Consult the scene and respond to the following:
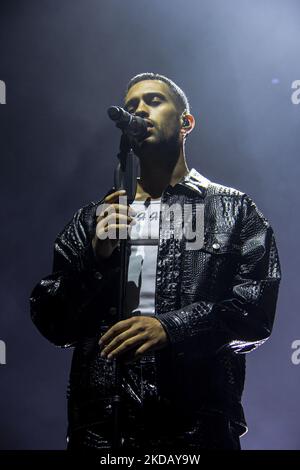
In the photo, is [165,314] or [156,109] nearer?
[165,314]

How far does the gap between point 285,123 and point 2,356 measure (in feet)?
5.15

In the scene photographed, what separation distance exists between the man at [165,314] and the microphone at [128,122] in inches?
1.5

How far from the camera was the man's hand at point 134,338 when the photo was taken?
1605 millimetres

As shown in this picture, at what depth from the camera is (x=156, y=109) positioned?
2098 mm

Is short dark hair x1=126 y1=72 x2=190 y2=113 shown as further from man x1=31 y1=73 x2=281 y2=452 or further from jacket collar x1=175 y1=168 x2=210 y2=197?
jacket collar x1=175 y1=168 x2=210 y2=197

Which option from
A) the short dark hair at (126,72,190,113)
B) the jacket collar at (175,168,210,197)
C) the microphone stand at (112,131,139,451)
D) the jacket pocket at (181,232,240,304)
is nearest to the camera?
the microphone stand at (112,131,139,451)

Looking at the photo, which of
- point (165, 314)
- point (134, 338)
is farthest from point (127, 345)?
point (165, 314)

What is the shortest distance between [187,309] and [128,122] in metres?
0.52

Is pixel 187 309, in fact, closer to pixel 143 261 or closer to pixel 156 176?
pixel 143 261

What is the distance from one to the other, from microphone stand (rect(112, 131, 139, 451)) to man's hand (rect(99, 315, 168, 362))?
0.03m

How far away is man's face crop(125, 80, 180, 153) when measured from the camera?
2.04 meters

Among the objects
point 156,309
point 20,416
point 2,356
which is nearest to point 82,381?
point 156,309

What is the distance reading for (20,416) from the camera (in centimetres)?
293

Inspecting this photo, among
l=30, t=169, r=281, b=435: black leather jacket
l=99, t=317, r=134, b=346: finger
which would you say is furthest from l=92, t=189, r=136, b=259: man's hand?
→ l=99, t=317, r=134, b=346: finger
